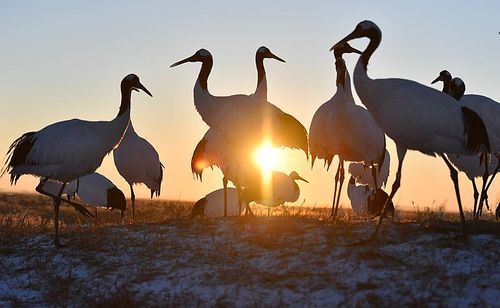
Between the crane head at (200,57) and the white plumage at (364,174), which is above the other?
the crane head at (200,57)

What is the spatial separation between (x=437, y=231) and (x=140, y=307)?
12.9 ft

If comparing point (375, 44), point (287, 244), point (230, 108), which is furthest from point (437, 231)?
point (230, 108)

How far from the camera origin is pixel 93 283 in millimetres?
9148

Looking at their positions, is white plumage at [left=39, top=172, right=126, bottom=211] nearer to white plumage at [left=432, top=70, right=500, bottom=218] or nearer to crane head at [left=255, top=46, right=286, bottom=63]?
crane head at [left=255, top=46, right=286, bottom=63]

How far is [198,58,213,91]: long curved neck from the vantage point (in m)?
14.1

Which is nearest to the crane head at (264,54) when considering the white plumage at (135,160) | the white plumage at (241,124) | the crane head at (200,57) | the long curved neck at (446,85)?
the white plumage at (241,124)

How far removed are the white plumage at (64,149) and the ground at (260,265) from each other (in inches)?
39.1

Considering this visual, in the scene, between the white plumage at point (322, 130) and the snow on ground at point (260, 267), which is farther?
the white plumage at point (322, 130)

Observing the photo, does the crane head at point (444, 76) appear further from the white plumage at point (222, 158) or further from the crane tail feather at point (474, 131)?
the crane tail feather at point (474, 131)

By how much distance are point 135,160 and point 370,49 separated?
29.8ft

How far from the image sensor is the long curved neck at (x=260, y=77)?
14.7m

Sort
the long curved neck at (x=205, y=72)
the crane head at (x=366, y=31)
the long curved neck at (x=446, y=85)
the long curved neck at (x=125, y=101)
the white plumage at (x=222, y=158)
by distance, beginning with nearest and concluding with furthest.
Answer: the crane head at (x=366, y=31) < the long curved neck at (x=125, y=101) < the long curved neck at (x=205, y=72) < the white plumage at (x=222, y=158) < the long curved neck at (x=446, y=85)

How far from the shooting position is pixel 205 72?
14.4 meters

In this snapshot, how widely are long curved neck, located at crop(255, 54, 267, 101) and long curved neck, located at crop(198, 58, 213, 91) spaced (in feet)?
3.08
